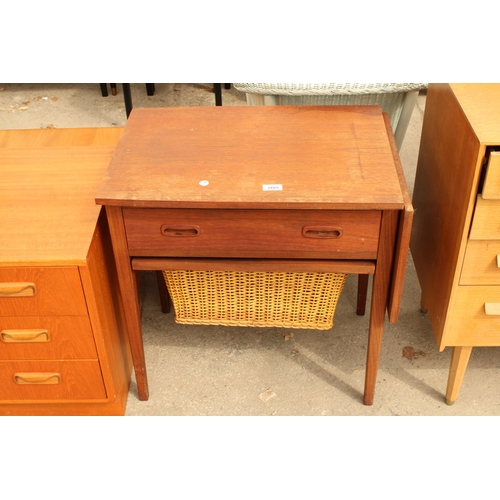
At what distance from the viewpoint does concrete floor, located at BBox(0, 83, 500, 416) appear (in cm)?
196

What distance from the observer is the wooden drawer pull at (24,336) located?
1.67m

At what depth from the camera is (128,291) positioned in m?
1.69

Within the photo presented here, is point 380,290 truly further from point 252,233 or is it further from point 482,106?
point 482,106

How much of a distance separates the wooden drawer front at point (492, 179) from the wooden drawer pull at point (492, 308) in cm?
37

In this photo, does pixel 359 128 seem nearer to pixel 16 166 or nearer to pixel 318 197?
pixel 318 197

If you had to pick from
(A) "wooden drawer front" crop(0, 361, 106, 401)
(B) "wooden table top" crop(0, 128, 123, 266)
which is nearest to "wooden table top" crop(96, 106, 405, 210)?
(B) "wooden table top" crop(0, 128, 123, 266)

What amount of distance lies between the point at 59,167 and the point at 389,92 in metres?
1.10

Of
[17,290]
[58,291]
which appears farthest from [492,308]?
[17,290]

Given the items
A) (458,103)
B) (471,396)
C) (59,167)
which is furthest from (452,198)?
(59,167)

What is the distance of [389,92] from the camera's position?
6.82 feet

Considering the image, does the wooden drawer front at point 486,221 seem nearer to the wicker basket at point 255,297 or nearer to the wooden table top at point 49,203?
the wicker basket at point 255,297

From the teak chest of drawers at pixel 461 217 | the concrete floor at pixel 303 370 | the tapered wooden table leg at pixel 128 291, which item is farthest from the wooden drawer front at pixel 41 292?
the teak chest of drawers at pixel 461 217

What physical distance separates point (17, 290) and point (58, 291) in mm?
101

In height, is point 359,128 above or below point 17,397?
above
